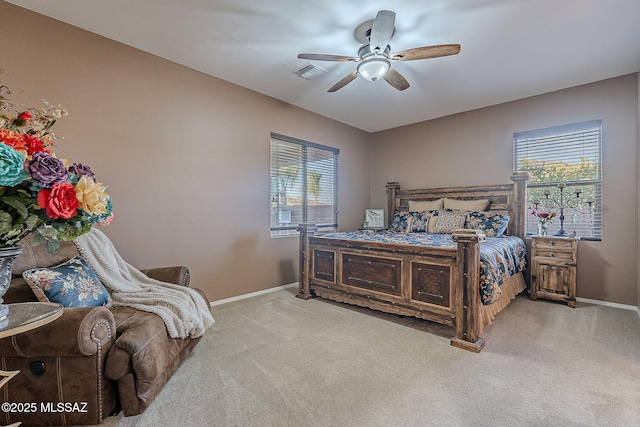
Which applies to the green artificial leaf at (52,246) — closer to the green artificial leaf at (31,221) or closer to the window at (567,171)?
the green artificial leaf at (31,221)

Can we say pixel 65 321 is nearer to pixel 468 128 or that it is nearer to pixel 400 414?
pixel 400 414

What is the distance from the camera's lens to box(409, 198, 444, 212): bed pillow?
4.47m

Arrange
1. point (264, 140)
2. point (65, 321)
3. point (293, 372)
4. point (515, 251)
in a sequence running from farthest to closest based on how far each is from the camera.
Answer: point (264, 140) < point (515, 251) < point (293, 372) < point (65, 321)

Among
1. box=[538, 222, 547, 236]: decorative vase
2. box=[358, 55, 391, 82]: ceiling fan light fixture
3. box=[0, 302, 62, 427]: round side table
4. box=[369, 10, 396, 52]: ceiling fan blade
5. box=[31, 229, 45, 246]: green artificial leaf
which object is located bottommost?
box=[0, 302, 62, 427]: round side table

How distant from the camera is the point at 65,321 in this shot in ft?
4.61

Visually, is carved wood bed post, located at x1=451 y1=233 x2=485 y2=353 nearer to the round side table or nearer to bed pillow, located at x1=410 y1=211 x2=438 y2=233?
bed pillow, located at x1=410 y1=211 x2=438 y2=233

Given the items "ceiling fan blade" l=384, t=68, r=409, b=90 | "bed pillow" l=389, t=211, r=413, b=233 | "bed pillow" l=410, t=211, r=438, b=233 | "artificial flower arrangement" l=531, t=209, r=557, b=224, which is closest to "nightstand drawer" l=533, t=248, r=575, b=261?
"artificial flower arrangement" l=531, t=209, r=557, b=224

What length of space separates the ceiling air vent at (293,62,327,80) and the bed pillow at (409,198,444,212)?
2.57m

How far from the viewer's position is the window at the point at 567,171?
3.49 meters

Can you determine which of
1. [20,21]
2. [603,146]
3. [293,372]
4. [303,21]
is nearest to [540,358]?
[293,372]

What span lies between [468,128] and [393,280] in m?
2.95

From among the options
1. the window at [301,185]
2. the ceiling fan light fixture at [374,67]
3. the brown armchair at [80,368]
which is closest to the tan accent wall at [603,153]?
the window at [301,185]

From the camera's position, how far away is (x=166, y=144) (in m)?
3.01

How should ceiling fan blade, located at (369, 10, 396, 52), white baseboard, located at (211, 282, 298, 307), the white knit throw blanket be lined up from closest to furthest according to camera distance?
the white knit throw blanket → ceiling fan blade, located at (369, 10, 396, 52) → white baseboard, located at (211, 282, 298, 307)
